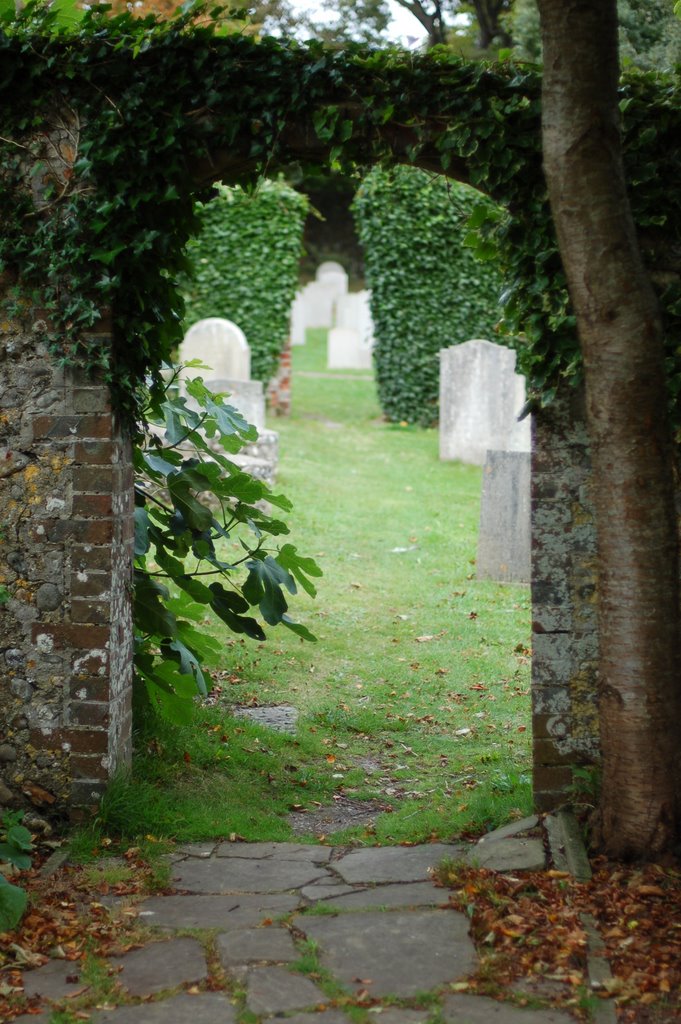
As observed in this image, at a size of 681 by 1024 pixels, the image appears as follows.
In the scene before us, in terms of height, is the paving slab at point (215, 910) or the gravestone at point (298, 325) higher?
the gravestone at point (298, 325)

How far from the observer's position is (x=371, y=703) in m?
6.81

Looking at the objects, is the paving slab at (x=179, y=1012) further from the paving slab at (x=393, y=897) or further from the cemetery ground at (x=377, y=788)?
the paving slab at (x=393, y=897)

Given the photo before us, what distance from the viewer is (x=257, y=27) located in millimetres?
4621

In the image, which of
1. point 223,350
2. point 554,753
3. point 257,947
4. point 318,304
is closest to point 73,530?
point 257,947

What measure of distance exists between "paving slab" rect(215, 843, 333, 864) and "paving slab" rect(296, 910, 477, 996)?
0.69 m

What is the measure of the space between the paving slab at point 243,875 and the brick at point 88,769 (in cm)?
53

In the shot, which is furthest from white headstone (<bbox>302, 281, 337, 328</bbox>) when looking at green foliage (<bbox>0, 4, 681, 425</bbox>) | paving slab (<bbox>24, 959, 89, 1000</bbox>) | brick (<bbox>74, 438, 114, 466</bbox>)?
paving slab (<bbox>24, 959, 89, 1000</bbox>)

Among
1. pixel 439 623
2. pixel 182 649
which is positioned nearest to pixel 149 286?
pixel 182 649

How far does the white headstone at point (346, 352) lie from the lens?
79.5 feet

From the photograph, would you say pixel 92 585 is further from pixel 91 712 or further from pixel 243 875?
pixel 243 875

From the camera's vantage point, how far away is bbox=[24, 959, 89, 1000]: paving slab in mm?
3289

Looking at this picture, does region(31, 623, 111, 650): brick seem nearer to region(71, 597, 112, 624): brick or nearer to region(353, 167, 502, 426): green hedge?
region(71, 597, 112, 624): brick

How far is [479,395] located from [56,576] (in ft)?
33.9

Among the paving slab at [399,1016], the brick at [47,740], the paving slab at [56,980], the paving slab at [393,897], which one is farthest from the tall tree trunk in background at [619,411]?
the brick at [47,740]
